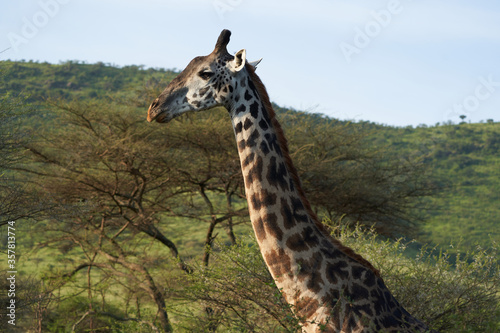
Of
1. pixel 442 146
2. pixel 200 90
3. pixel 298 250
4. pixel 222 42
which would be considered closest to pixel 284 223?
pixel 298 250

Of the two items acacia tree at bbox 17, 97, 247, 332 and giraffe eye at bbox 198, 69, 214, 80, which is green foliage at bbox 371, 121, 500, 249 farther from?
giraffe eye at bbox 198, 69, 214, 80

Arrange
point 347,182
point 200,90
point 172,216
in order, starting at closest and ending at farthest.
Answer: point 200,90 < point 172,216 < point 347,182

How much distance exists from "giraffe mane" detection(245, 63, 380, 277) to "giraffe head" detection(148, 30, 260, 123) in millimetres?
200

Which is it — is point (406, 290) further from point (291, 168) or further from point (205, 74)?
point (205, 74)

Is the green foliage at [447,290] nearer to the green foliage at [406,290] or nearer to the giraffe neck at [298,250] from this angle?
the green foliage at [406,290]

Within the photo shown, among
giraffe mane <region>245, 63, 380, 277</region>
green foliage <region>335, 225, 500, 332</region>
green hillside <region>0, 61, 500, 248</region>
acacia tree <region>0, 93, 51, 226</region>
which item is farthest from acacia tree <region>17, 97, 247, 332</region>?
green hillside <region>0, 61, 500, 248</region>

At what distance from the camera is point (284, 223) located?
4.39 m

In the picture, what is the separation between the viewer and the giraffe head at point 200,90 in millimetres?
4719

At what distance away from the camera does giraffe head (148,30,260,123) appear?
4719 mm

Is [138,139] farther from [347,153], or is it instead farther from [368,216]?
[368,216]

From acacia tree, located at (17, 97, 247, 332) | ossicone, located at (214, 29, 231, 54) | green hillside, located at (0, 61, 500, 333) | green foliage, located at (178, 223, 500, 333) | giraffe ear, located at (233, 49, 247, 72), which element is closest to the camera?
giraffe ear, located at (233, 49, 247, 72)

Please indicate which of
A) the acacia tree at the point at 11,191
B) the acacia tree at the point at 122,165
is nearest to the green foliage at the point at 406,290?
the acacia tree at the point at 11,191

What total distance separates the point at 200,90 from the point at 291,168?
1.06m

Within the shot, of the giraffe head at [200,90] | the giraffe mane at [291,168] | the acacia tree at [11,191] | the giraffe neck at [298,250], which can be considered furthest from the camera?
the acacia tree at [11,191]
